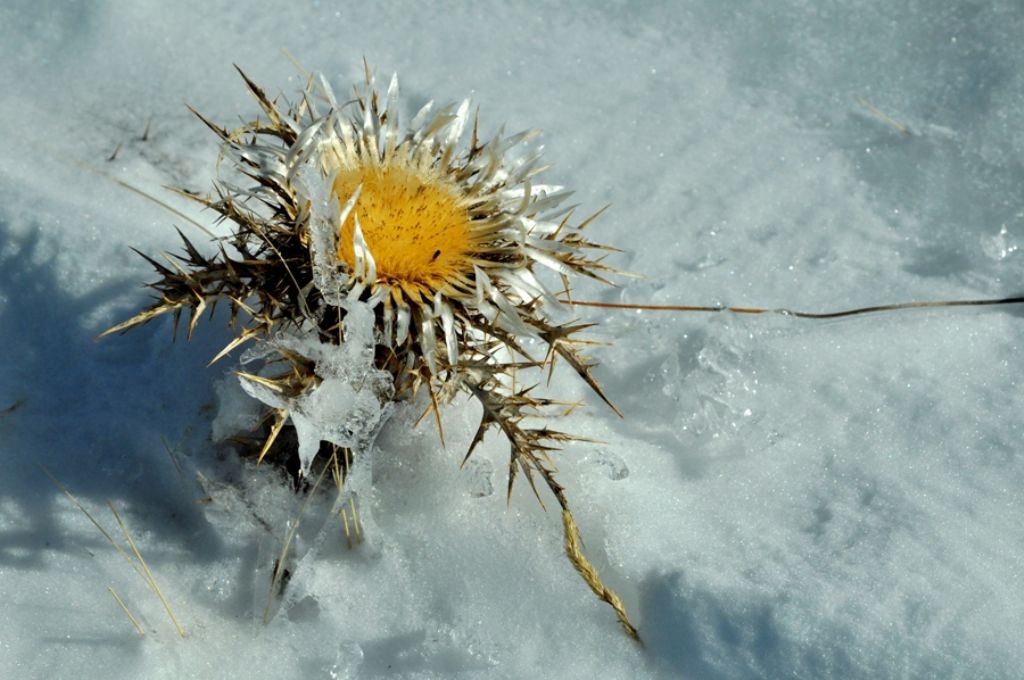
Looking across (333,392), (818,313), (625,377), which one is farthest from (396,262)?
(818,313)

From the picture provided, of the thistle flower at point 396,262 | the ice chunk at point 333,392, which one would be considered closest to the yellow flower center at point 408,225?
the thistle flower at point 396,262

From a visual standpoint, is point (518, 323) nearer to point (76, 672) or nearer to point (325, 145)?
point (325, 145)

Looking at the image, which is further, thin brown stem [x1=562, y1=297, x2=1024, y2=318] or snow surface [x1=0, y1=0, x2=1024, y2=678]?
thin brown stem [x1=562, y1=297, x2=1024, y2=318]

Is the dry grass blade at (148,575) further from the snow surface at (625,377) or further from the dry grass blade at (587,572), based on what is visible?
the dry grass blade at (587,572)

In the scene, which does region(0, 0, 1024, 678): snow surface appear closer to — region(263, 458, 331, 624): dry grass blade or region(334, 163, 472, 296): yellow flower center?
region(263, 458, 331, 624): dry grass blade

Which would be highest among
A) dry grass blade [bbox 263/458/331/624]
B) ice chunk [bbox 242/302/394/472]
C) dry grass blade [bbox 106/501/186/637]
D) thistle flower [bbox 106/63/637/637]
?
thistle flower [bbox 106/63/637/637]

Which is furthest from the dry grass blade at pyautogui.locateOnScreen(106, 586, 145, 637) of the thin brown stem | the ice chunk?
the thin brown stem

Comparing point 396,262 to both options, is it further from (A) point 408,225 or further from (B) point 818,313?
(B) point 818,313

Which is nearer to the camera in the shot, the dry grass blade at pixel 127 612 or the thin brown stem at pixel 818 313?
the dry grass blade at pixel 127 612
